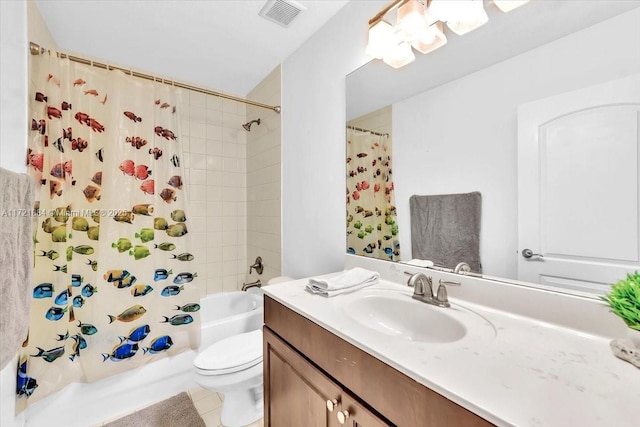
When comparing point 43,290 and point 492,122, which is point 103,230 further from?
point 492,122

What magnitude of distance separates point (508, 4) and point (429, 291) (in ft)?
3.41

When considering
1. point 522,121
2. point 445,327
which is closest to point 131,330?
point 445,327

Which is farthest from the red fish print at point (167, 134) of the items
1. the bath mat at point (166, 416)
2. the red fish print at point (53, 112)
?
the bath mat at point (166, 416)

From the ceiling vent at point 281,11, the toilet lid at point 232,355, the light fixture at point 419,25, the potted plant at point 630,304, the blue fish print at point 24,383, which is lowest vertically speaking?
the blue fish print at point 24,383

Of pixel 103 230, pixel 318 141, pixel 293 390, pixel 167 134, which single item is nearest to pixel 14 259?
pixel 103 230

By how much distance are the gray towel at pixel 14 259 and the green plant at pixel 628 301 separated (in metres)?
1.55

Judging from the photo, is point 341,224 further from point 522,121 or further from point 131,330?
point 131,330

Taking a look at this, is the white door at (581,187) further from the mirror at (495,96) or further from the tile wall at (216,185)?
the tile wall at (216,185)

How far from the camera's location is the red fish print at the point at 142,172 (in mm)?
1650

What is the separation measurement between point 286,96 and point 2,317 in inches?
71.7

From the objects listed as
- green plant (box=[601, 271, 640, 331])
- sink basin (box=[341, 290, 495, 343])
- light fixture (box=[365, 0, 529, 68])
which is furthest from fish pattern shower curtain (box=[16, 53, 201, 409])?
green plant (box=[601, 271, 640, 331])

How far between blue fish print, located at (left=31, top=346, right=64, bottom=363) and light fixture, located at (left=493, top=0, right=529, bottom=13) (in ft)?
8.44

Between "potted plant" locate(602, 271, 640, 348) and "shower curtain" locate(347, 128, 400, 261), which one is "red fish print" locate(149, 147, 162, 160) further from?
"potted plant" locate(602, 271, 640, 348)

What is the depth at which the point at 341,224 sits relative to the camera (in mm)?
1517
